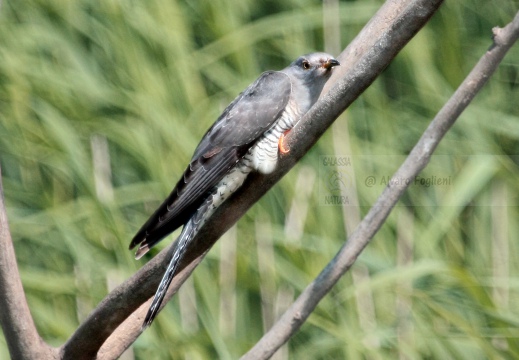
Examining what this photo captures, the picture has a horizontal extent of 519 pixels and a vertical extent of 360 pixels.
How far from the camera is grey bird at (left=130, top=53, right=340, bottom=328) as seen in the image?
90.6 inches

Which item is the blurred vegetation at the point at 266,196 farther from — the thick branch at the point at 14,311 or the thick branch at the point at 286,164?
the thick branch at the point at 14,311

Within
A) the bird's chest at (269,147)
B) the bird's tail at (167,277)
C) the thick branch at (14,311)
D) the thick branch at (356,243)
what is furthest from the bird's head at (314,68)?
the thick branch at (14,311)

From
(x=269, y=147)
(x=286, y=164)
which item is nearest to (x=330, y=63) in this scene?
(x=269, y=147)

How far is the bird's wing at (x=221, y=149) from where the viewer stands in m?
2.33

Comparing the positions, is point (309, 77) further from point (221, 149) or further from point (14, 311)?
point (14, 311)

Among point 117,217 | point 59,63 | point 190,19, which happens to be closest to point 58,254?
point 117,217

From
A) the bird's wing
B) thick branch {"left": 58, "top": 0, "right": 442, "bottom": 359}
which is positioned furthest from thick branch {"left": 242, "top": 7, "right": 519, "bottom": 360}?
the bird's wing

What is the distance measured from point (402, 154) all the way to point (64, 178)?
55.6 inches

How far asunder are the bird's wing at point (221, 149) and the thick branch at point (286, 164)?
13 centimetres

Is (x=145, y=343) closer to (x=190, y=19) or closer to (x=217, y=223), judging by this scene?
(x=217, y=223)

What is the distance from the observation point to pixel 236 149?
8.27 feet

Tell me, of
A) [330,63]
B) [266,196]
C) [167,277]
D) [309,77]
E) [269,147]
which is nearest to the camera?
[167,277]

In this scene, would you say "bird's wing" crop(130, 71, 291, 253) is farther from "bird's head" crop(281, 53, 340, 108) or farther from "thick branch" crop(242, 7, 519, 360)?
"thick branch" crop(242, 7, 519, 360)

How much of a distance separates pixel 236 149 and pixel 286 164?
40 cm
